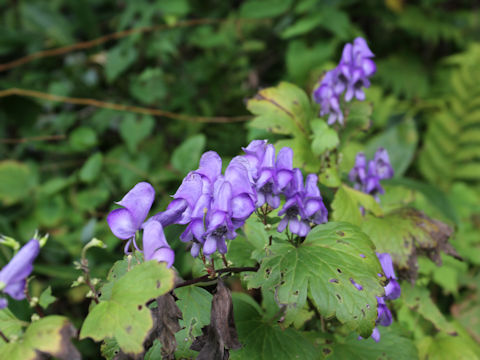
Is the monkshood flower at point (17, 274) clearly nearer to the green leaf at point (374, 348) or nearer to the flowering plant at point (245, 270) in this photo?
the flowering plant at point (245, 270)

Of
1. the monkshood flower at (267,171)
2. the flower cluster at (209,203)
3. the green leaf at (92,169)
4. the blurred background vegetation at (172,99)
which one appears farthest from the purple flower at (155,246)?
the green leaf at (92,169)

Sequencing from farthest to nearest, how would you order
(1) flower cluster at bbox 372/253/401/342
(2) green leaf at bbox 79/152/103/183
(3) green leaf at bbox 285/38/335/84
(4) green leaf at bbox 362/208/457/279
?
(3) green leaf at bbox 285/38/335/84 < (2) green leaf at bbox 79/152/103/183 < (4) green leaf at bbox 362/208/457/279 < (1) flower cluster at bbox 372/253/401/342

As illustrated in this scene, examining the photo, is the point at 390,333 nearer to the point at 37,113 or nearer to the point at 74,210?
the point at 74,210

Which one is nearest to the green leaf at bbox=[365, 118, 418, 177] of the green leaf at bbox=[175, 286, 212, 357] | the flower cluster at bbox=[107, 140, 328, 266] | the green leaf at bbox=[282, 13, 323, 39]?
the green leaf at bbox=[282, 13, 323, 39]

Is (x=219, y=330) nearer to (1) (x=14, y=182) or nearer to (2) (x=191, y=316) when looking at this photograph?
(2) (x=191, y=316)

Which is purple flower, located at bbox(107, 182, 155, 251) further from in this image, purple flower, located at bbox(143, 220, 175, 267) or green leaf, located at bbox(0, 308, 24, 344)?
green leaf, located at bbox(0, 308, 24, 344)

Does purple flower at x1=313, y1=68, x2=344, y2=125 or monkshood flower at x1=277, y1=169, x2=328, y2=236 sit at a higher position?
purple flower at x1=313, y1=68, x2=344, y2=125
